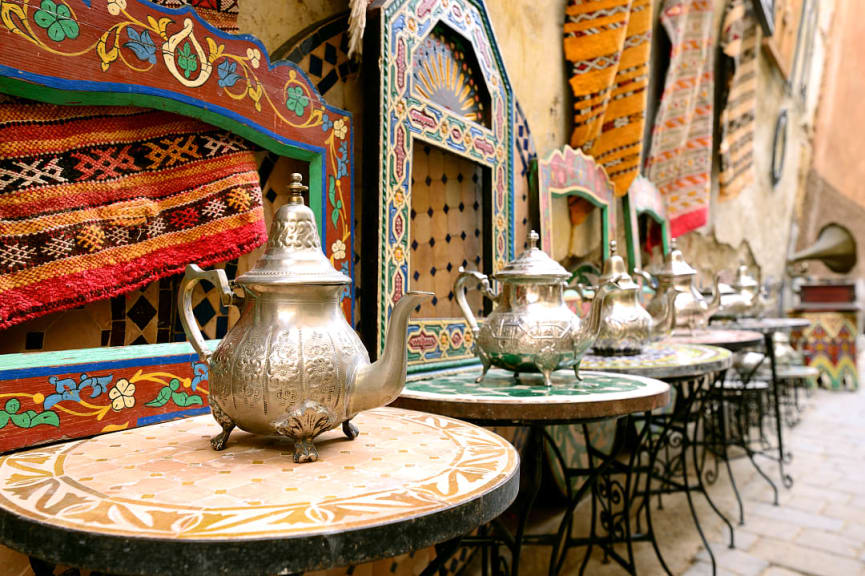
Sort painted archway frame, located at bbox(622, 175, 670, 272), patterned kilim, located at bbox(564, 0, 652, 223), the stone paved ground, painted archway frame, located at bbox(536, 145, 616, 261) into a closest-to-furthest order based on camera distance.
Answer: the stone paved ground, painted archway frame, located at bbox(536, 145, 616, 261), patterned kilim, located at bbox(564, 0, 652, 223), painted archway frame, located at bbox(622, 175, 670, 272)

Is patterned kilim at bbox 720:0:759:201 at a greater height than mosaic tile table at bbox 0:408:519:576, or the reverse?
patterned kilim at bbox 720:0:759:201

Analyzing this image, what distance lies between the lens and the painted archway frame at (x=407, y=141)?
1.77 meters

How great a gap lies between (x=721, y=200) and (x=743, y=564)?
417 cm

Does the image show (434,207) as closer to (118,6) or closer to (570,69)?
(118,6)

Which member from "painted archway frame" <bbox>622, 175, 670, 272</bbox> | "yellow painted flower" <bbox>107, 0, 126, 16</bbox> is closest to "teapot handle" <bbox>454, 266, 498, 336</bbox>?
"yellow painted flower" <bbox>107, 0, 126, 16</bbox>

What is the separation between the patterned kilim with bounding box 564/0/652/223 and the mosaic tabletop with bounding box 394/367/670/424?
71.3 inches

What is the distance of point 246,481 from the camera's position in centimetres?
76

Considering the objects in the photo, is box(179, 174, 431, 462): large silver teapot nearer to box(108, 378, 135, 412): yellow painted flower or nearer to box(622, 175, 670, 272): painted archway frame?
box(108, 378, 135, 412): yellow painted flower

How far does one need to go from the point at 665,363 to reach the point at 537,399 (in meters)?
0.79

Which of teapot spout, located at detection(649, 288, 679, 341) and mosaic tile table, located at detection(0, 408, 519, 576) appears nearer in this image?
mosaic tile table, located at detection(0, 408, 519, 576)

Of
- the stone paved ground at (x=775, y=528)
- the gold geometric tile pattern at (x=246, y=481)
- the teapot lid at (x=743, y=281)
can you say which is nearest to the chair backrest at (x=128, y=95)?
the gold geometric tile pattern at (x=246, y=481)

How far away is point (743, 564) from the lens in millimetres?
2494

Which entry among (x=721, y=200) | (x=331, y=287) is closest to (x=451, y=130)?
(x=331, y=287)

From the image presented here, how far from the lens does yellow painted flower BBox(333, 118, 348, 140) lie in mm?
1659
